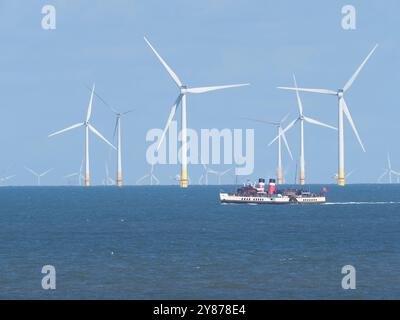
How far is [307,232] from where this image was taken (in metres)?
157

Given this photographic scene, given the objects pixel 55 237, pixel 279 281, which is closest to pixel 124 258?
pixel 279 281

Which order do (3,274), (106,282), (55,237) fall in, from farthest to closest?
(55,237)
(3,274)
(106,282)

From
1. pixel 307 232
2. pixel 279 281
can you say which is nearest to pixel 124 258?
pixel 279 281

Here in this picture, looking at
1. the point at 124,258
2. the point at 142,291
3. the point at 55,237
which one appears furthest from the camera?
the point at 55,237

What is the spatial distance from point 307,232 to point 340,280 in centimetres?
6631

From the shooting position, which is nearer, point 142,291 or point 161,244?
point 142,291

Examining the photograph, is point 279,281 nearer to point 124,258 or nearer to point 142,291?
point 142,291

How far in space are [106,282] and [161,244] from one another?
43.9m
